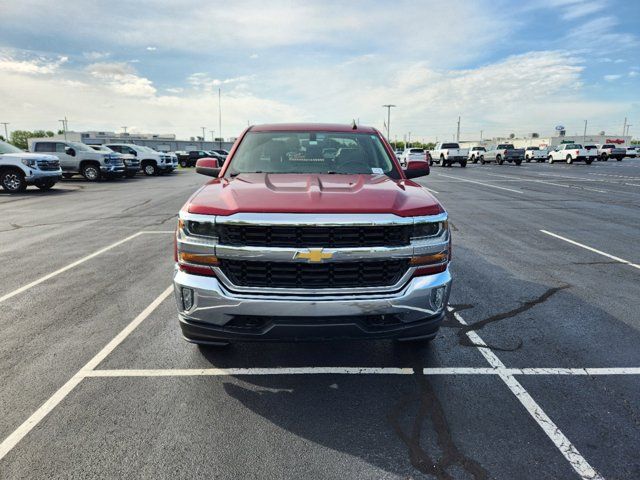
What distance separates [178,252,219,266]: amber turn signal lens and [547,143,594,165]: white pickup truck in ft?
158

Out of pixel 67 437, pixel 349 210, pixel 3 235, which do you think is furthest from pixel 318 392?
pixel 3 235

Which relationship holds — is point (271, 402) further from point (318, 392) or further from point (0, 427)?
point (0, 427)

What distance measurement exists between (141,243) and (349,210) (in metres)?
5.91

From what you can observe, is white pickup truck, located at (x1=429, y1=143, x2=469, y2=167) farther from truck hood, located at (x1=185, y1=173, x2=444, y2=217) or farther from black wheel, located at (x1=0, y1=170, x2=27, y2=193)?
truck hood, located at (x1=185, y1=173, x2=444, y2=217)

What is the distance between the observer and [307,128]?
4.66 m

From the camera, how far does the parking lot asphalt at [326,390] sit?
2367 millimetres

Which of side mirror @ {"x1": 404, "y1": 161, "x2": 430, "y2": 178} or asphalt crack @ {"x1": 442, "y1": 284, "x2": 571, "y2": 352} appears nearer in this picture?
asphalt crack @ {"x1": 442, "y1": 284, "x2": 571, "y2": 352}

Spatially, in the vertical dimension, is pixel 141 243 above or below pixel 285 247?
below

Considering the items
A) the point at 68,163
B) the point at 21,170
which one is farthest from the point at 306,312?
the point at 68,163

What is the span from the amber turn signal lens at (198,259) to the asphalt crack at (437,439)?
59.7 inches

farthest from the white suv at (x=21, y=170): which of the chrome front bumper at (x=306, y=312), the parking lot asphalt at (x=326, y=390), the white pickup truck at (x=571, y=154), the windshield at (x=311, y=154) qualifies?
the white pickup truck at (x=571, y=154)

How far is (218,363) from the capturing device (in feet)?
11.2

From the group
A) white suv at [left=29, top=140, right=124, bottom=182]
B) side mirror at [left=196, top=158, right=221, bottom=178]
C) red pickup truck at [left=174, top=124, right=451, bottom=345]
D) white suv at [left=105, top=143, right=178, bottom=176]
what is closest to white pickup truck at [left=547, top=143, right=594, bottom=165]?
white suv at [left=105, top=143, right=178, bottom=176]

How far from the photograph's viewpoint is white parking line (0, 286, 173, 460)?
2.52 meters
